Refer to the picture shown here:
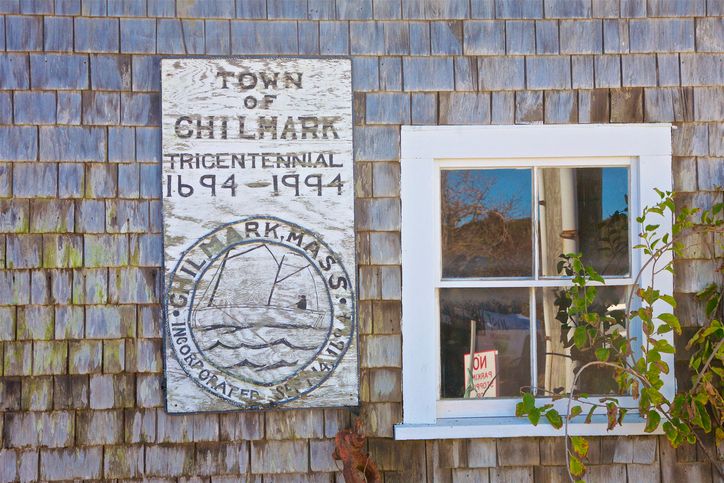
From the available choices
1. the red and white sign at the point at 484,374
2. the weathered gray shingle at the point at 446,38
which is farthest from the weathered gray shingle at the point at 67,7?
the red and white sign at the point at 484,374

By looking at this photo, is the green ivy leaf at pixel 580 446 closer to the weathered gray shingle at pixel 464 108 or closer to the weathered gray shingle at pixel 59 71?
the weathered gray shingle at pixel 464 108

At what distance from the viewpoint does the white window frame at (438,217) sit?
3352mm

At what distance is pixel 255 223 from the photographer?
334 cm

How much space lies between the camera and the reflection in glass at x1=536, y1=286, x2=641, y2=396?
11.3ft

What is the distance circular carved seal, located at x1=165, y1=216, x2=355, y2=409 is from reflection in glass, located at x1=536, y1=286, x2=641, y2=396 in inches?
36.4

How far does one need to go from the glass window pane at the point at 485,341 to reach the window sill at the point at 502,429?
0.14m

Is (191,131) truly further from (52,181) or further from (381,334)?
(381,334)

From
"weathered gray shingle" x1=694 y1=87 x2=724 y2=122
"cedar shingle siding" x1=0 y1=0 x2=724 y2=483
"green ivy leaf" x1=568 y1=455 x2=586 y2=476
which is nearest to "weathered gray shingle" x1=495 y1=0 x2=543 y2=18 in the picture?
"cedar shingle siding" x1=0 y1=0 x2=724 y2=483

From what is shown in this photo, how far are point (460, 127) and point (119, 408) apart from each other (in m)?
2.05

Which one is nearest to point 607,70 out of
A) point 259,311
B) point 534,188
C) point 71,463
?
point 534,188

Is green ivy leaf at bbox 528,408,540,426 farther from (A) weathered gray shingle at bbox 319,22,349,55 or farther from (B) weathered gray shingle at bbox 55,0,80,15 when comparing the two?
(B) weathered gray shingle at bbox 55,0,80,15

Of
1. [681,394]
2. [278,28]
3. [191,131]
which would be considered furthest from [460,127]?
[681,394]

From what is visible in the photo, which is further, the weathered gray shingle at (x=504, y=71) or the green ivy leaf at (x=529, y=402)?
the weathered gray shingle at (x=504, y=71)

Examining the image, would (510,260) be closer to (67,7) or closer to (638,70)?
(638,70)
